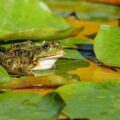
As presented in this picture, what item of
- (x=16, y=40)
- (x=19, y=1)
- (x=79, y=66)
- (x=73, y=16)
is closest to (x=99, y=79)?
(x=79, y=66)

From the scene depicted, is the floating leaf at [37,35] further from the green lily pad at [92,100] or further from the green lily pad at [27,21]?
the green lily pad at [92,100]

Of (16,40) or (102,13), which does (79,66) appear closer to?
(16,40)

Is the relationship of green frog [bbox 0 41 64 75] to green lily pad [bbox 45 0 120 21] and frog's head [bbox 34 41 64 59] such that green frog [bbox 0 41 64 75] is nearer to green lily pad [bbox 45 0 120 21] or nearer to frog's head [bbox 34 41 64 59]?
frog's head [bbox 34 41 64 59]

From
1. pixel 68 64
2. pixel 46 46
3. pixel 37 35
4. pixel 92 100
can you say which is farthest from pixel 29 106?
pixel 37 35

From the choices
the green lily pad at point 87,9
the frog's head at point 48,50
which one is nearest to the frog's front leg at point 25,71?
the frog's head at point 48,50

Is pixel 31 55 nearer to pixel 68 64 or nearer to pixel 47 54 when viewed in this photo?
pixel 47 54

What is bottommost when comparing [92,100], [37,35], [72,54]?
[92,100]

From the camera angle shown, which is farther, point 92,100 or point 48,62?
point 48,62
